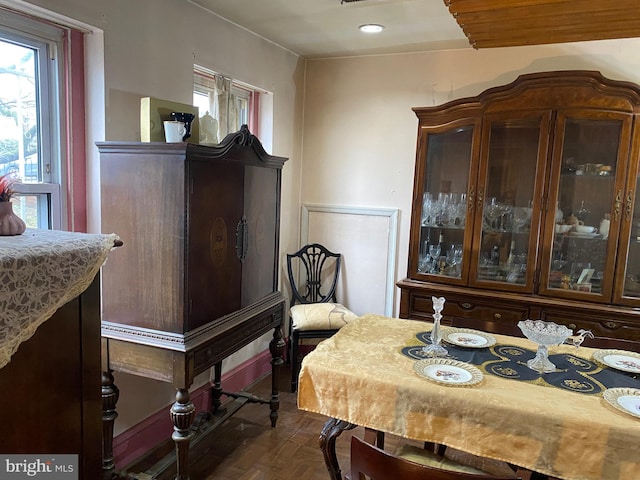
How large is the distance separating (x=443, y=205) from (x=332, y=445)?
1.95 meters

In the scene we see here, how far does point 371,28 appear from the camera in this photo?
286 cm

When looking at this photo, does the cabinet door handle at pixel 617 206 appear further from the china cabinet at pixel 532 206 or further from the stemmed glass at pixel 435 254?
the stemmed glass at pixel 435 254

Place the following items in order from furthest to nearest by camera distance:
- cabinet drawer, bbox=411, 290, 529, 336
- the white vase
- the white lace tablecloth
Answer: cabinet drawer, bbox=411, 290, 529, 336 → the white vase → the white lace tablecloth

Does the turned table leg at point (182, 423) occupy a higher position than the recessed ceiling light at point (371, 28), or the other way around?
the recessed ceiling light at point (371, 28)

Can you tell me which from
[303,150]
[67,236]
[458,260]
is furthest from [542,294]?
[67,236]

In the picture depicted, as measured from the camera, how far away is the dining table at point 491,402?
1381mm

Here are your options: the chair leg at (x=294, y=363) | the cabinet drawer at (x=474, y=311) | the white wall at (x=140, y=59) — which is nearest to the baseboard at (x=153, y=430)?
the white wall at (x=140, y=59)

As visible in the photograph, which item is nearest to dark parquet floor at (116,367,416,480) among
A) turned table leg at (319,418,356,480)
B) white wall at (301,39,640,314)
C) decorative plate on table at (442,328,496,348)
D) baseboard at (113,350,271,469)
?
baseboard at (113,350,271,469)

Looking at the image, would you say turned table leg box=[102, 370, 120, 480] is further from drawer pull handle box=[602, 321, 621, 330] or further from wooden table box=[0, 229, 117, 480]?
drawer pull handle box=[602, 321, 621, 330]

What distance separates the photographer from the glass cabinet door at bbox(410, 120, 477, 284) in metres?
3.08

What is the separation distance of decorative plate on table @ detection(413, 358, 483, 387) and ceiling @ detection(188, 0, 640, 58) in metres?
1.25

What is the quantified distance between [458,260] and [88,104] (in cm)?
231

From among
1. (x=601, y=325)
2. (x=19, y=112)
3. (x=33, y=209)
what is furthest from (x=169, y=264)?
(x=601, y=325)

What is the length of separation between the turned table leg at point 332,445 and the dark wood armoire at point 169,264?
0.60 m
